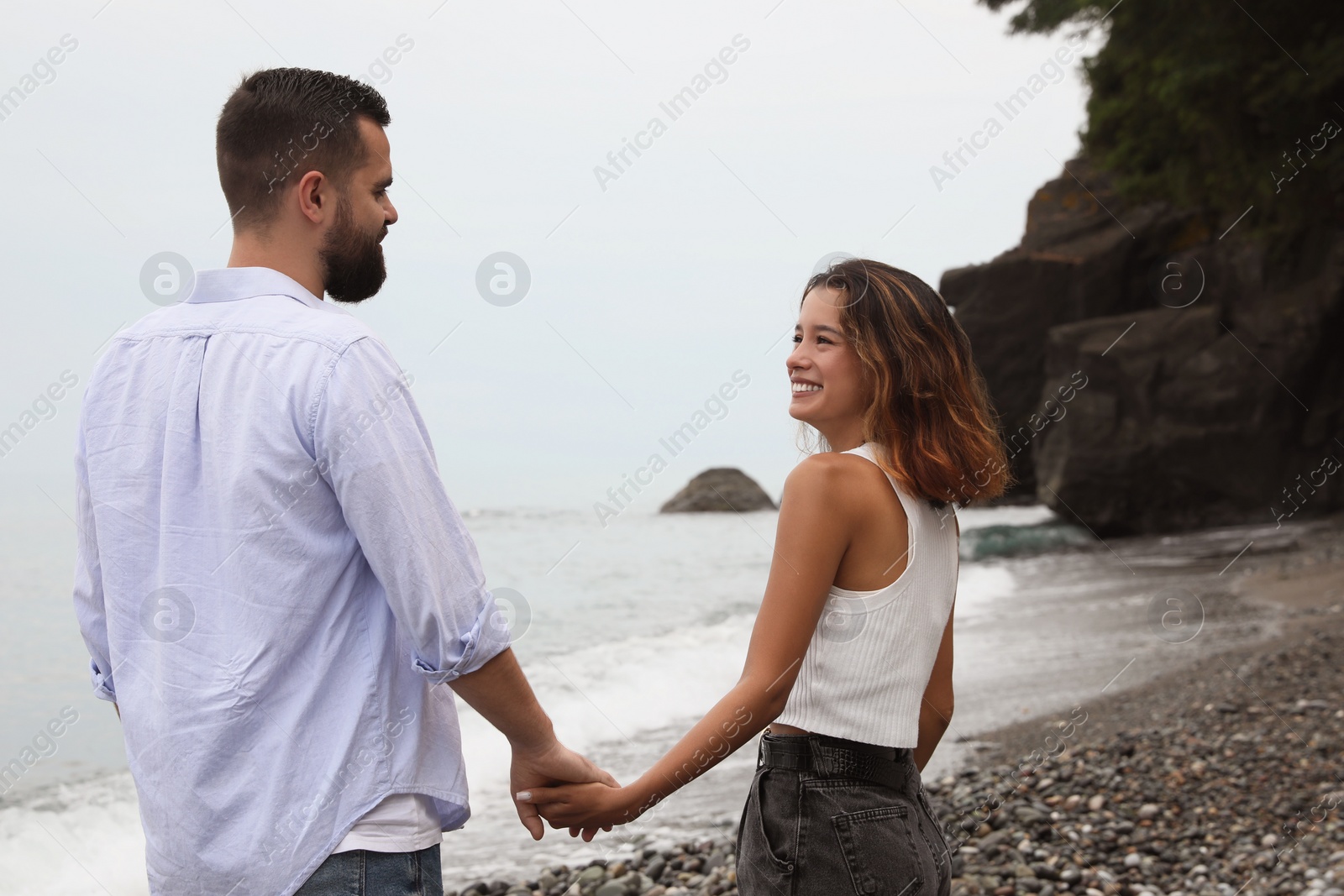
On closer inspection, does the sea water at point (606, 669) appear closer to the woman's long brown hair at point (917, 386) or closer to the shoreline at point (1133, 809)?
the shoreline at point (1133, 809)

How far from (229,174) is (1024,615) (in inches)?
459

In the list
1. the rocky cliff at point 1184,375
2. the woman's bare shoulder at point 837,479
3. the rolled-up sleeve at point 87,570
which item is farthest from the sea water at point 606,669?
the rocky cliff at point 1184,375

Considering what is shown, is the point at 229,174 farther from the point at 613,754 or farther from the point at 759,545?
the point at 759,545

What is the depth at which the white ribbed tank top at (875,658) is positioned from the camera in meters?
1.92

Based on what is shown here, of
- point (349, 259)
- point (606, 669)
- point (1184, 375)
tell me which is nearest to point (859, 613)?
point (349, 259)

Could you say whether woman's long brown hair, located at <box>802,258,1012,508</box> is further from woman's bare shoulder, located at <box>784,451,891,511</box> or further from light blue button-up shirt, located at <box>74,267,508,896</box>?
light blue button-up shirt, located at <box>74,267,508,896</box>

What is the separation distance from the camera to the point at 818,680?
1940 mm

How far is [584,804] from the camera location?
2156mm

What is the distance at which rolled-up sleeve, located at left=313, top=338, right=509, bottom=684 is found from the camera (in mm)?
1606

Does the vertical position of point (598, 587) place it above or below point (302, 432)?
below

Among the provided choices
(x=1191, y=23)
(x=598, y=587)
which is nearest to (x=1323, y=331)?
(x=1191, y=23)

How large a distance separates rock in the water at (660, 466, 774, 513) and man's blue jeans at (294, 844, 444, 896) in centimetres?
2905

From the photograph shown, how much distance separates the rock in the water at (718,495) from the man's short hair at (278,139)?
94.7ft

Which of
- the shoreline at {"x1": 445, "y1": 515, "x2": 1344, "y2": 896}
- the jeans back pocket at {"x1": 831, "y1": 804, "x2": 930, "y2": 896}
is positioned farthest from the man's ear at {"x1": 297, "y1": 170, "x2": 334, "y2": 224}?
the shoreline at {"x1": 445, "y1": 515, "x2": 1344, "y2": 896}
